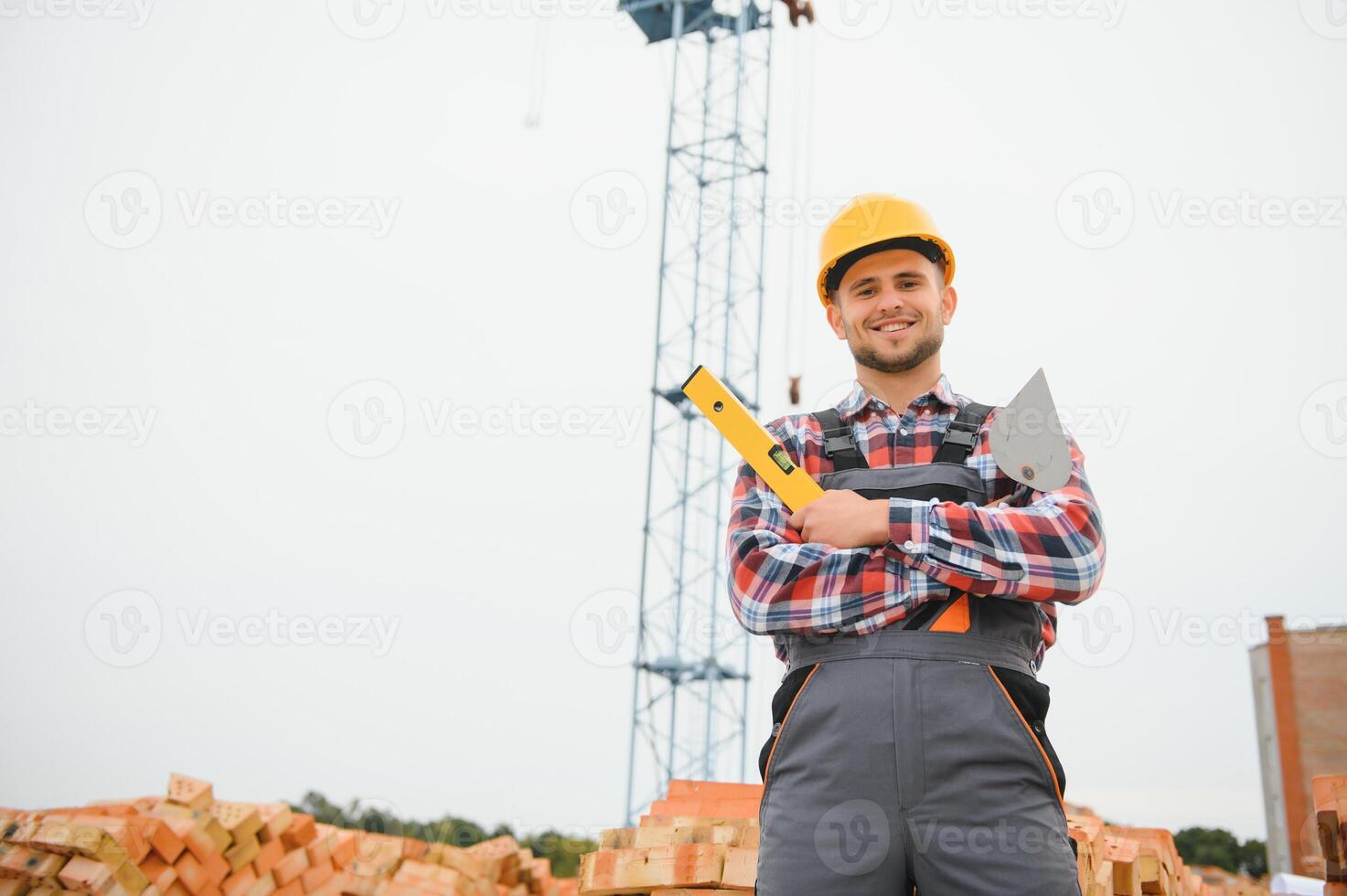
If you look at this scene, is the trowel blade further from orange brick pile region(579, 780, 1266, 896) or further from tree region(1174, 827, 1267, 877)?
tree region(1174, 827, 1267, 877)

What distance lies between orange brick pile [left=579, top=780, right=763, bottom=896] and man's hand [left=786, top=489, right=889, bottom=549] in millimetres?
2352

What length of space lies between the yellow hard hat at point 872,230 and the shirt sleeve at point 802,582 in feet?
1.69

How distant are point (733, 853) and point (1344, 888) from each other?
82.8 inches

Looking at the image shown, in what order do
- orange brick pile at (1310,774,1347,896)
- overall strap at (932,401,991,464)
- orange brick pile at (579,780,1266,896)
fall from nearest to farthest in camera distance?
overall strap at (932,401,991,464)
orange brick pile at (1310,774,1347,896)
orange brick pile at (579,780,1266,896)

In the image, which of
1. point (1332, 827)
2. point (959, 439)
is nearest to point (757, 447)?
point (959, 439)

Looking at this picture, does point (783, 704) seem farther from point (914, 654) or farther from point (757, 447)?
point (757, 447)

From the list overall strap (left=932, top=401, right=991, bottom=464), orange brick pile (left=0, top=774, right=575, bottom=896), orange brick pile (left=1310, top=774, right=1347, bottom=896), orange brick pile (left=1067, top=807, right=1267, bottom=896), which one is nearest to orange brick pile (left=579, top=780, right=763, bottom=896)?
orange brick pile (left=1067, top=807, right=1267, bottom=896)

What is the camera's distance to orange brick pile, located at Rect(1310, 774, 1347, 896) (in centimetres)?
365

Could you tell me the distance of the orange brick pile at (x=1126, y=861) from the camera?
Result: 12.5ft

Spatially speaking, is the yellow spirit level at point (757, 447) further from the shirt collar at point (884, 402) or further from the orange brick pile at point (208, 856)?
the orange brick pile at point (208, 856)

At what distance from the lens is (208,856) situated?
6.73 metres

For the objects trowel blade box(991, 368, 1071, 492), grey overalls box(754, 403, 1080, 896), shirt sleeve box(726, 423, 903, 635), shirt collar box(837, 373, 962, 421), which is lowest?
grey overalls box(754, 403, 1080, 896)

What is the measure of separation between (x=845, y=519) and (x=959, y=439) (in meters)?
0.32

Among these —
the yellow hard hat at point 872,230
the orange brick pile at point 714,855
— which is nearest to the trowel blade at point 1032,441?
the yellow hard hat at point 872,230
